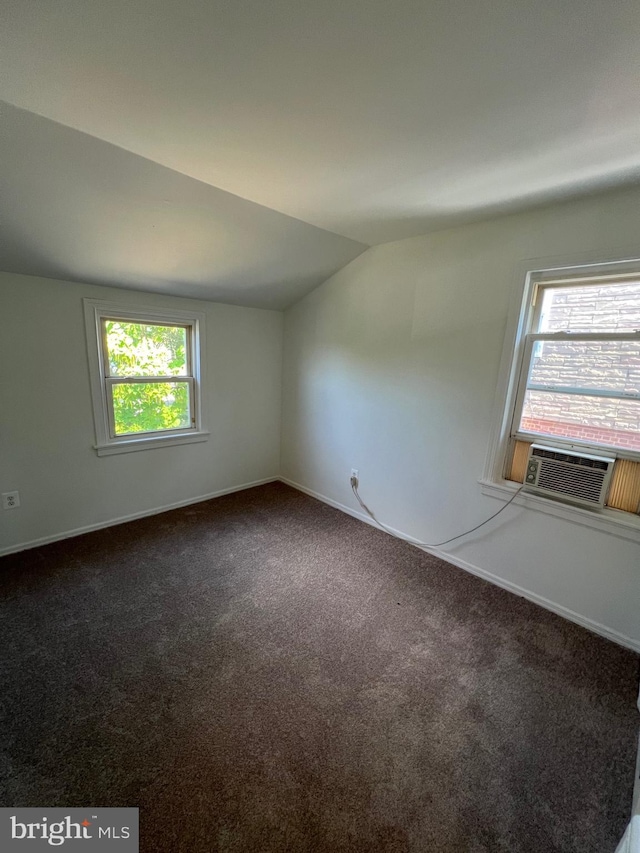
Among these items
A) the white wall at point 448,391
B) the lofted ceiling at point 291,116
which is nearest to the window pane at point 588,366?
the white wall at point 448,391

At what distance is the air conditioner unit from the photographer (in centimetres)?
183

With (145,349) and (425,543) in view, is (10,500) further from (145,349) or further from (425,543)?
(425,543)

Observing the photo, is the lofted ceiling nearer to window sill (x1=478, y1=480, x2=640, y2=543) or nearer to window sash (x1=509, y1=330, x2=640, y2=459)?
window sash (x1=509, y1=330, x2=640, y2=459)

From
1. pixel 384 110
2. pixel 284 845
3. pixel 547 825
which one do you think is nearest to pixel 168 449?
pixel 284 845

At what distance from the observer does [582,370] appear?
1896 millimetres

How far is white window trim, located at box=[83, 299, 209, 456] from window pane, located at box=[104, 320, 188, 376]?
73 mm

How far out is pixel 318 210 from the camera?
2.02m

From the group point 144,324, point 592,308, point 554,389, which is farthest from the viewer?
point 144,324

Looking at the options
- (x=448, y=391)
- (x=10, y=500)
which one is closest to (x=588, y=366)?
(x=448, y=391)

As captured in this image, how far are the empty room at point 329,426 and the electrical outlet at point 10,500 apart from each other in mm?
12

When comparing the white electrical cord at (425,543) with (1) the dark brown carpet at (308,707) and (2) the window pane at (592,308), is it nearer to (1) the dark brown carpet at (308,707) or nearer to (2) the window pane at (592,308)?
(1) the dark brown carpet at (308,707)

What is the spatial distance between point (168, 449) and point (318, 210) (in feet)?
7.50

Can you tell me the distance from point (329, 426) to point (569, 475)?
1925mm

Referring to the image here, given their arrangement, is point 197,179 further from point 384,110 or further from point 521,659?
point 521,659
